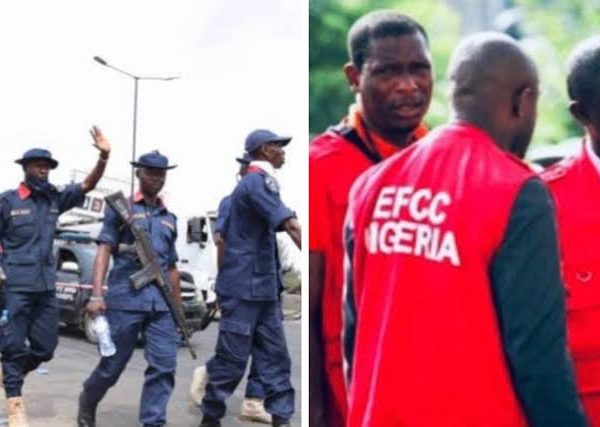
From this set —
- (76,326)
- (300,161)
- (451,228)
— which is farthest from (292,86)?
(76,326)

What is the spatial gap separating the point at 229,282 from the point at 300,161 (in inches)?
41.6

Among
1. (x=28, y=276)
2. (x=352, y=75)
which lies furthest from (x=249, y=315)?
(x=352, y=75)

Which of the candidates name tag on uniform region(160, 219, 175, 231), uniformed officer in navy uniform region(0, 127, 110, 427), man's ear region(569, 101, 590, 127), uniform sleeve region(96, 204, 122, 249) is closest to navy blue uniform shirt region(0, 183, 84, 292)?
uniformed officer in navy uniform region(0, 127, 110, 427)

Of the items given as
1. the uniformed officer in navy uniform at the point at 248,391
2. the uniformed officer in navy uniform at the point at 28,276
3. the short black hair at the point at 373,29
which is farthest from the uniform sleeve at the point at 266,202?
the short black hair at the point at 373,29

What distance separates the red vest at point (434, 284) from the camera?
82.7 inches

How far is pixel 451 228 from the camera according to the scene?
2.12 metres

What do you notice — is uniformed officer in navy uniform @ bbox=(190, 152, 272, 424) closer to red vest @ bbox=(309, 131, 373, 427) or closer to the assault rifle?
the assault rifle

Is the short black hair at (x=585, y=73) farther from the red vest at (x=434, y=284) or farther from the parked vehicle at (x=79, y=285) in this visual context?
the parked vehicle at (x=79, y=285)

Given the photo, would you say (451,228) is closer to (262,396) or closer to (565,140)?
(565,140)

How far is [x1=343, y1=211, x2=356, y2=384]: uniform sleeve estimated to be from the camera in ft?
7.48

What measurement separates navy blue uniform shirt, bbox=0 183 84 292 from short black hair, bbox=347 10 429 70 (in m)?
1.41

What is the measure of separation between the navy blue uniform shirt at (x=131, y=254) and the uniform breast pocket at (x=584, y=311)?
153cm

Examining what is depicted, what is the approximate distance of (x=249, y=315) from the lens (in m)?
3.42

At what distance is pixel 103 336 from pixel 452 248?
1.58 m
